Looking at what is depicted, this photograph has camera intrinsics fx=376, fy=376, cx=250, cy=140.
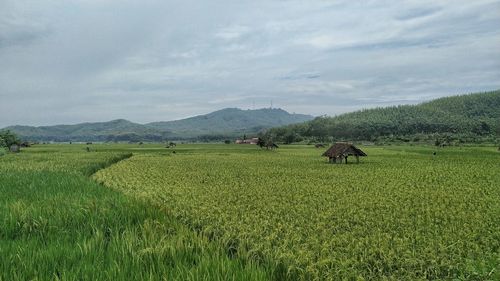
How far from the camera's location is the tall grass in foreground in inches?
193

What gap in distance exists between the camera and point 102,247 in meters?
6.13

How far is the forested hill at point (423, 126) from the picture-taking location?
12219 centimetres

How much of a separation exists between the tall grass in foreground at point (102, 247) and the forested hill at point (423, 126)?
4107 inches

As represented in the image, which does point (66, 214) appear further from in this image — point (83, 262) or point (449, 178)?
point (449, 178)

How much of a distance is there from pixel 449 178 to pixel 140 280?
21.7 metres

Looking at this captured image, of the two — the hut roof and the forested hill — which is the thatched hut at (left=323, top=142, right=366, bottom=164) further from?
the forested hill

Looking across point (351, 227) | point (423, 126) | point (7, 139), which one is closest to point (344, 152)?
point (351, 227)

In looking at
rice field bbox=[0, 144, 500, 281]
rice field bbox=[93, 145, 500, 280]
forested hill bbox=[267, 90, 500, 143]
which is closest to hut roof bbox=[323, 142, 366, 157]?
rice field bbox=[93, 145, 500, 280]

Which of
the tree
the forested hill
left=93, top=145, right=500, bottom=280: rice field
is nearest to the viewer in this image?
left=93, top=145, right=500, bottom=280: rice field

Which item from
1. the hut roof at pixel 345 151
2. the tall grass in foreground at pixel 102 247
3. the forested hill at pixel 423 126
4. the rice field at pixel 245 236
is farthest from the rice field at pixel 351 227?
the forested hill at pixel 423 126

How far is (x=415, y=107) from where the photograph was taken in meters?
190

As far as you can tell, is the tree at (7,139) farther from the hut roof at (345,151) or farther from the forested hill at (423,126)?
the forested hill at (423,126)

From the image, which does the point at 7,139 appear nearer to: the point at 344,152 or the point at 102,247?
the point at 344,152

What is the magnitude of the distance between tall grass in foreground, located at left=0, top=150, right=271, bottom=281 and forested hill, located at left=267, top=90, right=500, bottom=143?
104317 mm
